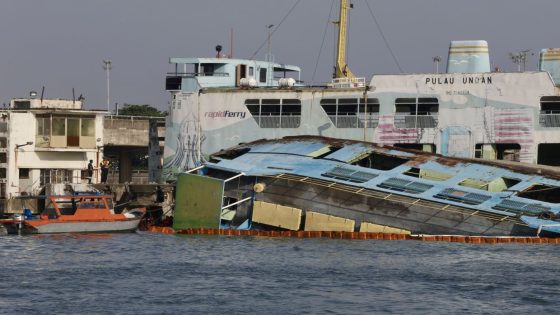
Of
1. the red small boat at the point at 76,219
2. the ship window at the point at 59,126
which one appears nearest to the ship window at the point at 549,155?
the red small boat at the point at 76,219

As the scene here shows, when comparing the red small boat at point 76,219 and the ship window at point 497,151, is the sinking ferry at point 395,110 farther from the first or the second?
the red small boat at point 76,219

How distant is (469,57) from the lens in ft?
207

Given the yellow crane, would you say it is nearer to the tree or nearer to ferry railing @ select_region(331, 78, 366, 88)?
ferry railing @ select_region(331, 78, 366, 88)

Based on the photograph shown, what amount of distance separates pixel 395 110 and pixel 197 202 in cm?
1215

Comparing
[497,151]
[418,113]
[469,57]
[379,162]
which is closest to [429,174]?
[379,162]

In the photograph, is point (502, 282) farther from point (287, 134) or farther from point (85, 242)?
point (287, 134)

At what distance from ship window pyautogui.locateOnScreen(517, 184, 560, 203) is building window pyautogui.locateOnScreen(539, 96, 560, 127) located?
6.17m

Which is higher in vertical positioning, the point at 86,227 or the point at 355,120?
the point at 355,120

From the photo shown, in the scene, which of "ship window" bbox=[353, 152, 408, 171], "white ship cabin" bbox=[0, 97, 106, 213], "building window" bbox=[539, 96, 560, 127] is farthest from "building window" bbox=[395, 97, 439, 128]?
"white ship cabin" bbox=[0, 97, 106, 213]

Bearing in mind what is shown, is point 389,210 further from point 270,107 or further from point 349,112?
point 270,107

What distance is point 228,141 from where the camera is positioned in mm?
65188

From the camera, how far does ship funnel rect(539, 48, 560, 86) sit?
62719mm

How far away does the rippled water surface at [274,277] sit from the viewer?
118 feet

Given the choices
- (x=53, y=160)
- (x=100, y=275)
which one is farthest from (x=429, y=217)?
(x=53, y=160)
